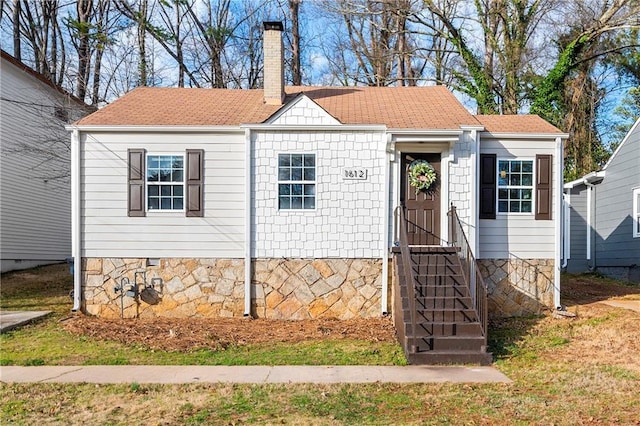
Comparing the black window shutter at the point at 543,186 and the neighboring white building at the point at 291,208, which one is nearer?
the neighboring white building at the point at 291,208

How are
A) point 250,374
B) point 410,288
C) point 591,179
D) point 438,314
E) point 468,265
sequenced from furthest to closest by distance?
point 591,179 < point 468,265 < point 438,314 < point 410,288 < point 250,374

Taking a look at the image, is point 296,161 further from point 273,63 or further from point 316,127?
point 273,63

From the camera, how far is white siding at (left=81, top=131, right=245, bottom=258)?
10289mm

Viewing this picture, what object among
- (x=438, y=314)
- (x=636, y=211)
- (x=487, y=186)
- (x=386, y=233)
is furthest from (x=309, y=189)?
(x=636, y=211)

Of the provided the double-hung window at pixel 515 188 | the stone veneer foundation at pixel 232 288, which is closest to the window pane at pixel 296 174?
the stone veneer foundation at pixel 232 288

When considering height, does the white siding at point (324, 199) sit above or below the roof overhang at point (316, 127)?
below

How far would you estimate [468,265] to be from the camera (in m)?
8.90

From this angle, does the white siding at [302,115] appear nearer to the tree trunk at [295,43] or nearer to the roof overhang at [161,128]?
the roof overhang at [161,128]

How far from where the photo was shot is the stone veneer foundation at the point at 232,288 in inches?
399

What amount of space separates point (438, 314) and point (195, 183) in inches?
→ 202

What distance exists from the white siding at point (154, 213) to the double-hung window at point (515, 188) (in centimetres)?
500

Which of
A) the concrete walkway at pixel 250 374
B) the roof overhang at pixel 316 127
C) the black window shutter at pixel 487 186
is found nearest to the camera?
the concrete walkway at pixel 250 374

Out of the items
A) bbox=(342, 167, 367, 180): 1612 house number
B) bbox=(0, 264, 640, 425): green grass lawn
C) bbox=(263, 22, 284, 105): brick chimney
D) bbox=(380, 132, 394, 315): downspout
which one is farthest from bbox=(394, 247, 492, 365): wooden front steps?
bbox=(263, 22, 284, 105): brick chimney

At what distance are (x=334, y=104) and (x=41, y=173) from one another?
34.8 feet
